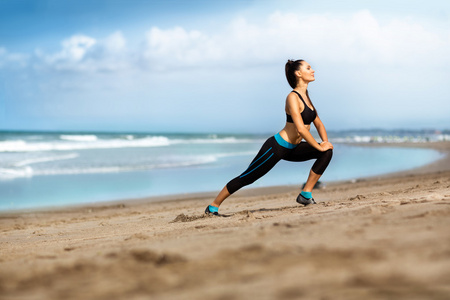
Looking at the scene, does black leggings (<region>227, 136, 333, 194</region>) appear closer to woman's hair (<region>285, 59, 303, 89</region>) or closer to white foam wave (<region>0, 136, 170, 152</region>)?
woman's hair (<region>285, 59, 303, 89</region>)

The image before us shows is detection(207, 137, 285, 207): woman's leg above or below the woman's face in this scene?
below

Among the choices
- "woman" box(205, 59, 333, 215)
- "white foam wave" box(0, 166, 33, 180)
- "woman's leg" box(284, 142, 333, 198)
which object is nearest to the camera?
"woman" box(205, 59, 333, 215)

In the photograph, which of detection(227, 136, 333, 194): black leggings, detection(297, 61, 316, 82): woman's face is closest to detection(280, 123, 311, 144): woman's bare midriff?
detection(227, 136, 333, 194): black leggings

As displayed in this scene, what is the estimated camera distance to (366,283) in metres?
2.23

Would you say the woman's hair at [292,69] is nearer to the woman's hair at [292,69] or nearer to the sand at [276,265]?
the woman's hair at [292,69]

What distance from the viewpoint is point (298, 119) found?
5.25 metres

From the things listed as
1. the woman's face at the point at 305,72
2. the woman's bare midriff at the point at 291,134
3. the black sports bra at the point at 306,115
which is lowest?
the woman's bare midriff at the point at 291,134

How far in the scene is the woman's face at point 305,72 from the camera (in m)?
5.55

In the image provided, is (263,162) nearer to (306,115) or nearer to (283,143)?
(283,143)

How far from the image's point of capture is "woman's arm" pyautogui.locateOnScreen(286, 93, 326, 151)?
521cm

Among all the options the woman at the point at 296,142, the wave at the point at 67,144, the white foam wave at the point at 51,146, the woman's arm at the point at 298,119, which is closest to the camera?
the woman's arm at the point at 298,119

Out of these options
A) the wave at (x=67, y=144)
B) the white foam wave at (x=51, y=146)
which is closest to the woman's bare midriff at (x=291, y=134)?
the wave at (x=67, y=144)

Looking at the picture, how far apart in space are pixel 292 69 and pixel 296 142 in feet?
2.93

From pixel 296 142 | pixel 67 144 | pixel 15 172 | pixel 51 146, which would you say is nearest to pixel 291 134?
pixel 296 142
